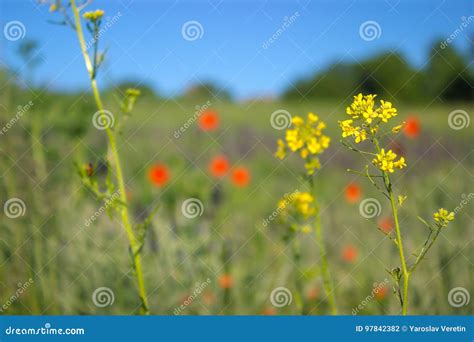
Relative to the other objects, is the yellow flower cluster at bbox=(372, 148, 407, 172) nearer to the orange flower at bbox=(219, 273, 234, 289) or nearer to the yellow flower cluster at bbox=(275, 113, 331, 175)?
the yellow flower cluster at bbox=(275, 113, 331, 175)

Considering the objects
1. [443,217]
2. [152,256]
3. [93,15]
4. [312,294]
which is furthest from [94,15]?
[312,294]

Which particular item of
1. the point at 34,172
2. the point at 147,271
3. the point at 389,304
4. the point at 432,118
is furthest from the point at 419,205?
the point at 432,118

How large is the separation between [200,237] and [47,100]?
1.43 metres

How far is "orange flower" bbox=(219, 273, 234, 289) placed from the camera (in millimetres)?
3494

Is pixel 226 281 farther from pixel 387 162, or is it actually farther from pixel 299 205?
pixel 387 162

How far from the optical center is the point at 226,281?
3492 millimetres

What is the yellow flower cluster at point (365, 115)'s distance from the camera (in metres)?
1.61

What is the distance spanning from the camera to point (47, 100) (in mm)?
3967

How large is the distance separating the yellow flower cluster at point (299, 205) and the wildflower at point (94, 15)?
3.14 ft

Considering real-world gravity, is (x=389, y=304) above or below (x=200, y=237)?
below

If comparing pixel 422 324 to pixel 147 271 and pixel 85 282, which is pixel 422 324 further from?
pixel 85 282

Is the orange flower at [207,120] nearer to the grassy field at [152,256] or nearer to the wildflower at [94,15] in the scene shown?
the grassy field at [152,256]

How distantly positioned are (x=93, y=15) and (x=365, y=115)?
99 cm

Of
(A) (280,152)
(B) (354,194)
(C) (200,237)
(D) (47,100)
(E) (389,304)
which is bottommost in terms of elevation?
(E) (389,304)
